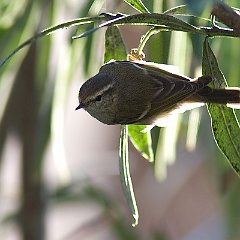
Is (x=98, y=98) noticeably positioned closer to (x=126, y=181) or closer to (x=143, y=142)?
(x=143, y=142)

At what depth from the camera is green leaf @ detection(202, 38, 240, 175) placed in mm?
1114

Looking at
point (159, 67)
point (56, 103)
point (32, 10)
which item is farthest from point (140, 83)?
point (32, 10)

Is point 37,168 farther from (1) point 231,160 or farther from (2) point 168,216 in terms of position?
(2) point 168,216

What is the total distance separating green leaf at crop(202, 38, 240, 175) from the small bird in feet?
0.25

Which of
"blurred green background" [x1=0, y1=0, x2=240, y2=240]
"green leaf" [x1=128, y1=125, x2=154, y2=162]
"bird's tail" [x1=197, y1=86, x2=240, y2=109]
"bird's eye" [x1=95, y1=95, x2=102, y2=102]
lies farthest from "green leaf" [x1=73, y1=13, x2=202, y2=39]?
"bird's eye" [x1=95, y1=95, x2=102, y2=102]

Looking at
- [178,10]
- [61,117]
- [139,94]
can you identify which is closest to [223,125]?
[178,10]

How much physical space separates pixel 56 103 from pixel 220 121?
56 cm

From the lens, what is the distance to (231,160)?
114cm

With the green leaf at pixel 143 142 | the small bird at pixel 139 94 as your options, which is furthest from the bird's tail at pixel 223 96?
the green leaf at pixel 143 142

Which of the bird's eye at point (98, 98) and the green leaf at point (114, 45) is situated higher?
the green leaf at point (114, 45)

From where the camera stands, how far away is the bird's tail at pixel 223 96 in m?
1.18

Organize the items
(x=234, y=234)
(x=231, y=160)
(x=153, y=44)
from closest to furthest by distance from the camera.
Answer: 1. (x=231, y=160)
2. (x=153, y=44)
3. (x=234, y=234)

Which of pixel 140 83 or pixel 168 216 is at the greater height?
pixel 140 83

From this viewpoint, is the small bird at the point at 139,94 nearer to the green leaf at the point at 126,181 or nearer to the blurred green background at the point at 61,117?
the blurred green background at the point at 61,117
